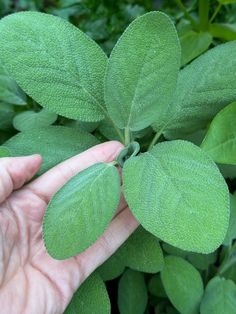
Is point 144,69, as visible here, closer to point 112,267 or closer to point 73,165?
point 73,165

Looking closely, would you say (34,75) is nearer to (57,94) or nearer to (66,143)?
(57,94)

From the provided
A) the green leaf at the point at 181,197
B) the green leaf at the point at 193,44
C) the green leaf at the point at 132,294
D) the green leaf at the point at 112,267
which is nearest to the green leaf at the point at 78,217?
the green leaf at the point at 181,197

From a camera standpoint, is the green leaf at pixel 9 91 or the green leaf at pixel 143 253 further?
the green leaf at pixel 9 91

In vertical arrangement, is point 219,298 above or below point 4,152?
below

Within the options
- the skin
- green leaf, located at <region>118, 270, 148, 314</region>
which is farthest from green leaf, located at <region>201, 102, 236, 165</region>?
green leaf, located at <region>118, 270, 148, 314</region>

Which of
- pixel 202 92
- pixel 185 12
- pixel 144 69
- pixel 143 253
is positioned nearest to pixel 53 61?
pixel 144 69

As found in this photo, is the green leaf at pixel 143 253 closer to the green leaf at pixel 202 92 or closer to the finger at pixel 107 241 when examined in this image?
the finger at pixel 107 241

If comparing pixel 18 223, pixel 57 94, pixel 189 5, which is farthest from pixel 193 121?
pixel 189 5
